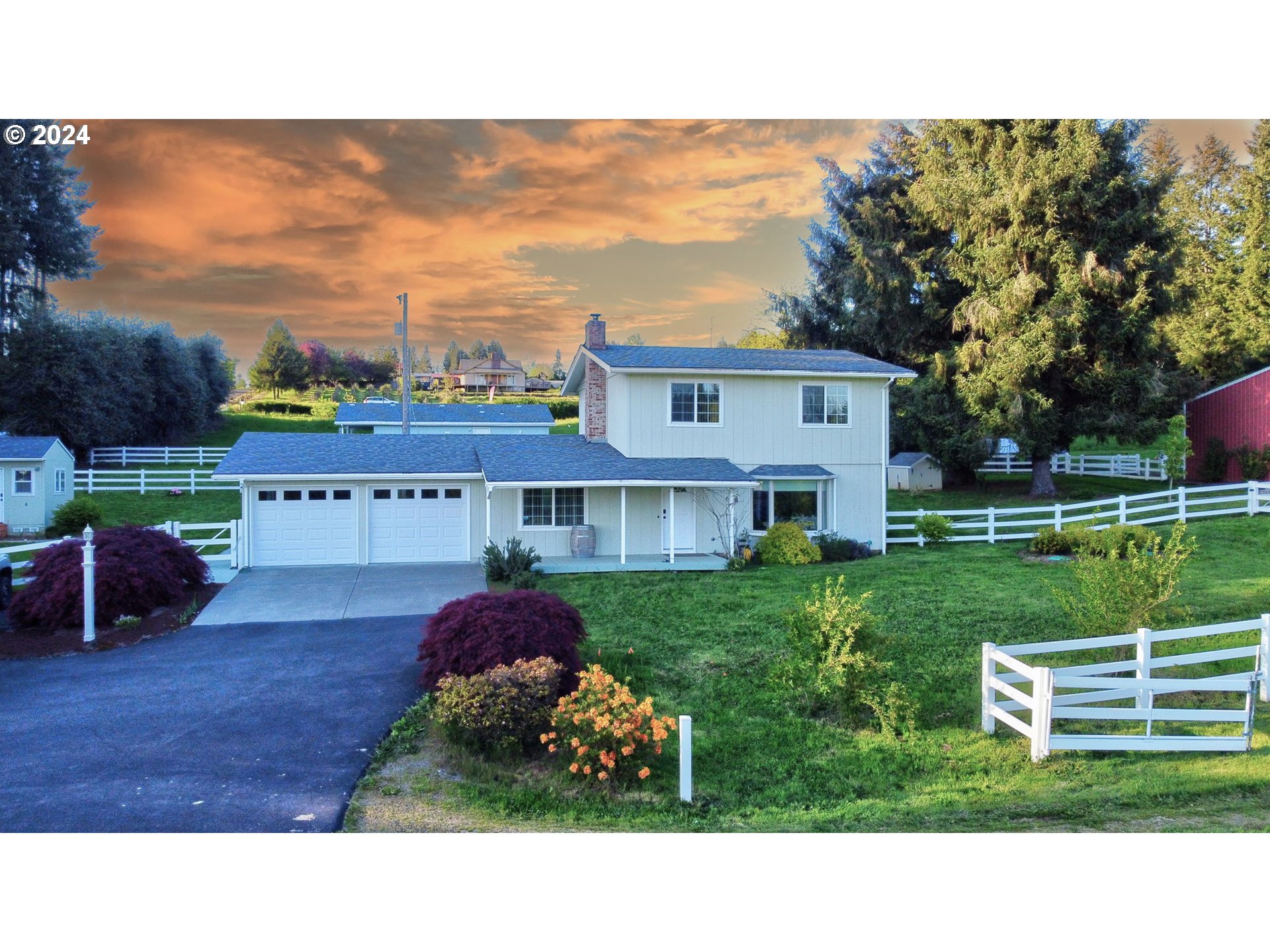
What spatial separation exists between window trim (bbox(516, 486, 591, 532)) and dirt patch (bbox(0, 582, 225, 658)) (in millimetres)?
7547

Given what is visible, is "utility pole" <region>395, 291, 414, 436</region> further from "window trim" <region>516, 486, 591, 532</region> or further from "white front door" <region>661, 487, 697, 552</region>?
"white front door" <region>661, 487, 697, 552</region>

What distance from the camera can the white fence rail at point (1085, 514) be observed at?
21.8 meters

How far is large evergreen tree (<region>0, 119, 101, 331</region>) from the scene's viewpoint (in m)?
28.5

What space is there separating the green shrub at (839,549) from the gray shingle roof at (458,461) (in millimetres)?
2694

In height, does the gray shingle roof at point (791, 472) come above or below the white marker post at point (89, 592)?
above

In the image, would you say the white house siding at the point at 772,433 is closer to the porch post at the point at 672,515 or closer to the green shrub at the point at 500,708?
the porch post at the point at 672,515

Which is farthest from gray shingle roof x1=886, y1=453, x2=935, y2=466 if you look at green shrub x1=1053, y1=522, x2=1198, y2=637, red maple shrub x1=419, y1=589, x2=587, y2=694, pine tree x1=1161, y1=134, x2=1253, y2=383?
red maple shrub x1=419, y1=589, x2=587, y2=694

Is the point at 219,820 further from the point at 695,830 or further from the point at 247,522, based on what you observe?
the point at 247,522

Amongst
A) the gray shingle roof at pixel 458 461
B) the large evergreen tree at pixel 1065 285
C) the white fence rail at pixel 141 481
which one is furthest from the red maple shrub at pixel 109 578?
the large evergreen tree at pixel 1065 285

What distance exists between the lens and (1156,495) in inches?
890

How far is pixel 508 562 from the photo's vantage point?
672 inches

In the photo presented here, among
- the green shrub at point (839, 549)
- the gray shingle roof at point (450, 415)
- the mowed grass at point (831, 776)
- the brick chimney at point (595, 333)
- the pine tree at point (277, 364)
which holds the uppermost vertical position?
the pine tree at point (277, 364)

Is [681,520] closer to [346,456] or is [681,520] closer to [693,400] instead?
[693,400]
